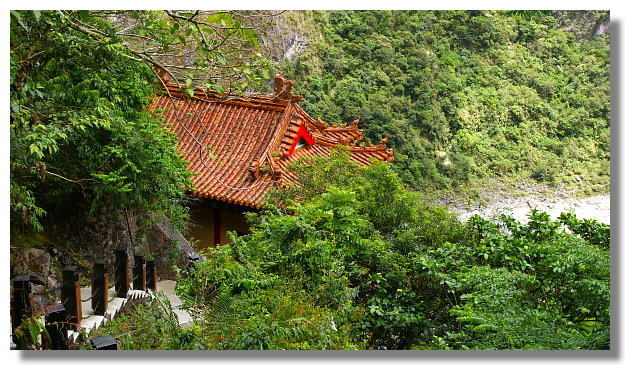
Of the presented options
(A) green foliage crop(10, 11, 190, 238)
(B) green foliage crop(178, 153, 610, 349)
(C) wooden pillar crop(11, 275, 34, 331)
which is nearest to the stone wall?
(A) green foliage crop(10, 11, 190, 238)

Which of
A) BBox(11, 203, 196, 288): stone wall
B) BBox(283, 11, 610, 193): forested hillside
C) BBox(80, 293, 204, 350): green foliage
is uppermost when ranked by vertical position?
BBox(283, 11, 610, 193): forested hillside

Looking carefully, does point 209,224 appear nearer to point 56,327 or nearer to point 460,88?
point 56,327

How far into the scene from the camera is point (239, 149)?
1012 cm

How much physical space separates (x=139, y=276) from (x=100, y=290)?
0.84 m

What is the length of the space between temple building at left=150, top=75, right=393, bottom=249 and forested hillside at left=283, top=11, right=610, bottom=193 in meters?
3.64

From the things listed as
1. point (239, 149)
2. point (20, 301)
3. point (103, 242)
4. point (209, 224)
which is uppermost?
point (239, 149)

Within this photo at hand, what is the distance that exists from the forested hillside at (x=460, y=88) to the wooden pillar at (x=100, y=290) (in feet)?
31.9

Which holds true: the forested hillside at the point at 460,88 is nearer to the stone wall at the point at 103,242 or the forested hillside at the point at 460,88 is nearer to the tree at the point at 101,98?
the tree at the point at 101,98

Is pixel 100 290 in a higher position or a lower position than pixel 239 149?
lower

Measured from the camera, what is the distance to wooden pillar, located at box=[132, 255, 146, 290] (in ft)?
19.1

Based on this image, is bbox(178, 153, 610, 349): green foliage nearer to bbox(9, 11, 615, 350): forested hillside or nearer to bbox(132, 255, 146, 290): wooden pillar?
bbox(9, 11, 615, 350): forested hillside

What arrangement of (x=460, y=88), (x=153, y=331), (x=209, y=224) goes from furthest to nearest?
(x=460, y=88) → (x=209, y=224) → (x=153, y=331)

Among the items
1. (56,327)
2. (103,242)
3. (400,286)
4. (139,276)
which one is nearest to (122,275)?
(139,276)

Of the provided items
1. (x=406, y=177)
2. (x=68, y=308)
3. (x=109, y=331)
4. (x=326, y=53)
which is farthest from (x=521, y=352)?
(x=326, y=53)
